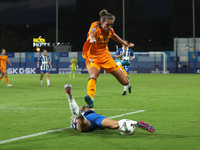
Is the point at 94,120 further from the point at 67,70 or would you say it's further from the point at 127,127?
the point at 67,70

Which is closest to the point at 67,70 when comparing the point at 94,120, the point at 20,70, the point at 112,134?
the point at 20,70

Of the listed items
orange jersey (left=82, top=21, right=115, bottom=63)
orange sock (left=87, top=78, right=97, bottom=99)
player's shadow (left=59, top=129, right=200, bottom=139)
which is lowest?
player's shadow (left=59, top=129, right=200, bottom=139)

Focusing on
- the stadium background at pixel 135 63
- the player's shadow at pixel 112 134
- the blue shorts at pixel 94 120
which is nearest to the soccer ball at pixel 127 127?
the player's shadow at pixel 112 134

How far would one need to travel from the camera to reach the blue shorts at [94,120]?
6598mm

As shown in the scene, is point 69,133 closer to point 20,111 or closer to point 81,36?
point 20,111

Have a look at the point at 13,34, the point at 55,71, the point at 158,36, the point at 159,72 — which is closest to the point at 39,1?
the point at 13,34

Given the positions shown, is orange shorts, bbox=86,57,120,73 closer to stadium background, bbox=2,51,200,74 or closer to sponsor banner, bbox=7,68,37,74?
stadium background, bbox=2,51,200,74

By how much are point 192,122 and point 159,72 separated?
4073cm

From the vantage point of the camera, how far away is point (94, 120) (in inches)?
262

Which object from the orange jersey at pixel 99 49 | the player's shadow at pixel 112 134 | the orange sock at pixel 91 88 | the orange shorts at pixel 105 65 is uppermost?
the orange jersey at pixel 99 49

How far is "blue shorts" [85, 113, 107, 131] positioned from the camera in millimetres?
6598

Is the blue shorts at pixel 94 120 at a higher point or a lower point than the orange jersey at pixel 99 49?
lower

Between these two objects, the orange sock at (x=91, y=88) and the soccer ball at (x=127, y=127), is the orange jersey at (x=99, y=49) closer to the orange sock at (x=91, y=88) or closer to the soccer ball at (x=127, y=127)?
the orange sock at (x=91, y=88)

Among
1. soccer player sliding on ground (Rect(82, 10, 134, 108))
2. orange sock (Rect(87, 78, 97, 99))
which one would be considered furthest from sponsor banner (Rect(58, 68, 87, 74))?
orange sock (Rect(87, 78, 97, 99))
